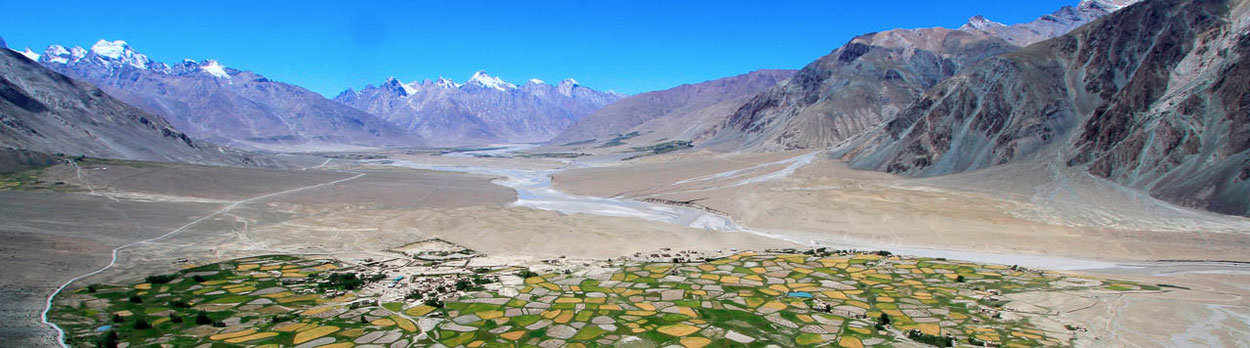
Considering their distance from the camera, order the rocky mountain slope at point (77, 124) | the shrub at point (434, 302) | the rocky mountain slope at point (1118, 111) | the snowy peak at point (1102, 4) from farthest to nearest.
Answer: the snowy peak at point (1102, 4), the rocky mountain slope at point (77, 124), the rocky mountain slope at point (1118, 111), the shrub at point (434, 302)

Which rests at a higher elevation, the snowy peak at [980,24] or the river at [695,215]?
the snowy peak at [980,24]

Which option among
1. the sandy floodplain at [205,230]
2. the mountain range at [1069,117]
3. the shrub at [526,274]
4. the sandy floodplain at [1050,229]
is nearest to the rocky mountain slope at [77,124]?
the mountain range at [1069,117]

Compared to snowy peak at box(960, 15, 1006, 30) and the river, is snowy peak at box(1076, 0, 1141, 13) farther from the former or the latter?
the river

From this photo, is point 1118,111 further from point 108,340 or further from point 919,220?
point 108,340

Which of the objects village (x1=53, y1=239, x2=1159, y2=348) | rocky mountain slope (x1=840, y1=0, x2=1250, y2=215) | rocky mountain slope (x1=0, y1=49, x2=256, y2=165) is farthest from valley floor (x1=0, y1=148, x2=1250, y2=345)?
rocky mountain slope (x1=0, y1=49, x2=256, y2=165)

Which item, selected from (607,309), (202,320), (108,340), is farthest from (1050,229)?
(108,340)

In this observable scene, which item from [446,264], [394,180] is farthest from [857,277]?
[394,180]

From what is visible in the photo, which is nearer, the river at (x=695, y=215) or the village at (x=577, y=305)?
the village at (x=577, y=305)

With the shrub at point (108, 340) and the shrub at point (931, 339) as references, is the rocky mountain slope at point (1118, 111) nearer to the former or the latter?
the shrub at point (931, 339)
